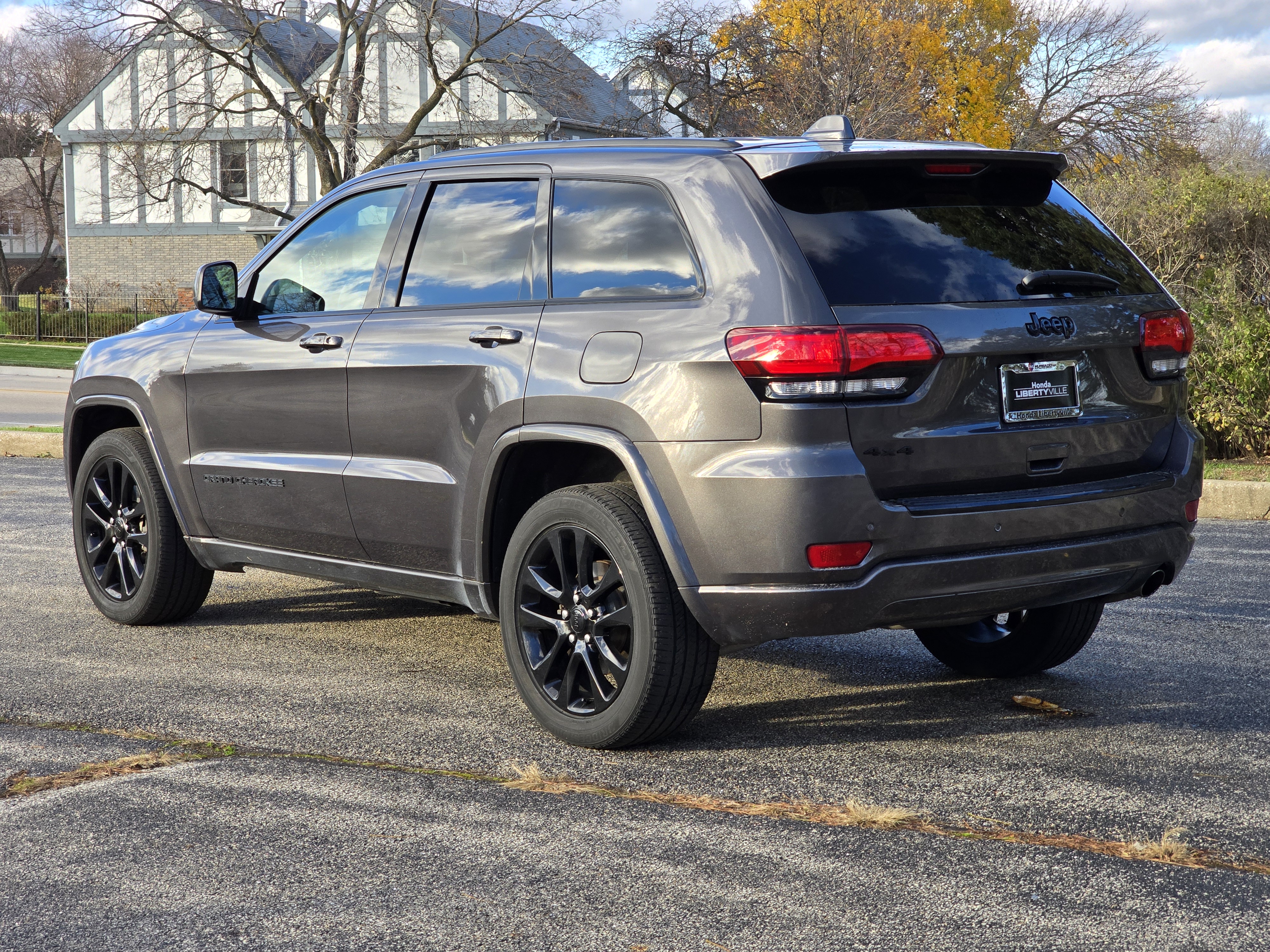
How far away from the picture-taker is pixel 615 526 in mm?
4191

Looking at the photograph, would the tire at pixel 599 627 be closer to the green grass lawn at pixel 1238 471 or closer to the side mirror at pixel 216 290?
the side mirror at pixel 216 290

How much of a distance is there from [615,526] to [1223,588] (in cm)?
433

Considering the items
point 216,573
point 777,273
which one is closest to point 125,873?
A: point 777,273

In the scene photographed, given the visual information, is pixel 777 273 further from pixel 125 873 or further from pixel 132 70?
pixel 132 70

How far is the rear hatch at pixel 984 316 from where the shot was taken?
12.9 ft

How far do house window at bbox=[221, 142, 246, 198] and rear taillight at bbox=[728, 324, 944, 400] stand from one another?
42.7 meters

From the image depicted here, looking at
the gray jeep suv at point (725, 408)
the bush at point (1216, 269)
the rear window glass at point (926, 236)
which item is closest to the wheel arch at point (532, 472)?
the gray jeep suv at point (725, 408)

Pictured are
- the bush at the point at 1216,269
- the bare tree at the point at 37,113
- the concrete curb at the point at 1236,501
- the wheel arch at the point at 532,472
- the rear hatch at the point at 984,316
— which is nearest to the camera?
the rear hatch at the point at 984,316

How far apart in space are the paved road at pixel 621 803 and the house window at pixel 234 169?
40368 mm

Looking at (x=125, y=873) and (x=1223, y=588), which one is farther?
(x=1223, y=588)

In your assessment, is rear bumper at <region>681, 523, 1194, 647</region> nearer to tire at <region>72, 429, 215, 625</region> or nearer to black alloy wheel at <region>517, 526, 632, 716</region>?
black alloy wheel at <region>517, 526, 632, 716</region>

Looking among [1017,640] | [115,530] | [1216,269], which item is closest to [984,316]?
[1017,640]

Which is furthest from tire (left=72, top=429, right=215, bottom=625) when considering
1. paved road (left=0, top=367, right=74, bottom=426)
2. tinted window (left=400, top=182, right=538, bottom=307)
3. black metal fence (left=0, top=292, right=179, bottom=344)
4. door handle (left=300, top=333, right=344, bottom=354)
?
black metal fence (left=0, top=292, right=179, bottom=344)

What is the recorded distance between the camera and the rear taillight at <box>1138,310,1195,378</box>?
4.40m
